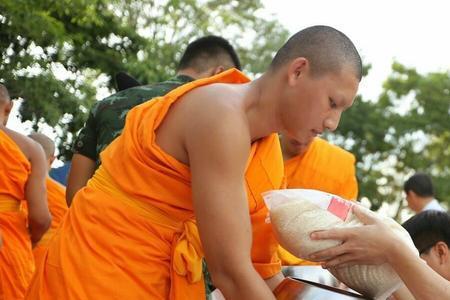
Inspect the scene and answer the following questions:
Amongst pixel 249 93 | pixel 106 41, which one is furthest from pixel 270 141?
pixel 106 41

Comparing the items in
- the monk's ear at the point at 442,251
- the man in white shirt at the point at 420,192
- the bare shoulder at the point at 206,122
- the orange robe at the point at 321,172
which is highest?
the bare shoulder at the point at 206,122

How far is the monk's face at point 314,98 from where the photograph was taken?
2650 mm

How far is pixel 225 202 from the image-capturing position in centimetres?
258

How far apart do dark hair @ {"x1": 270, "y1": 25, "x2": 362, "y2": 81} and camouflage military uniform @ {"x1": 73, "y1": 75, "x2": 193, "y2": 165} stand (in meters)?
1.41

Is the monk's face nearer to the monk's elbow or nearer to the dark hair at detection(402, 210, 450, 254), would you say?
the monk's elbow

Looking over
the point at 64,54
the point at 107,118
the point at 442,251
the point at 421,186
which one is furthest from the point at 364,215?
the point at 421,186

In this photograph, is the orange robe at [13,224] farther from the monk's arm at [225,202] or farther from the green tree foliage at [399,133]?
the green tree foliage at [399,133]

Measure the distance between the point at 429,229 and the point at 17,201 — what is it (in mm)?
2645

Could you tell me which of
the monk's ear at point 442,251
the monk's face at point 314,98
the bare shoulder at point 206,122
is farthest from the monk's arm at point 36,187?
the monk's face at point 314,98

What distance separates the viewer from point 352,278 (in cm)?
265

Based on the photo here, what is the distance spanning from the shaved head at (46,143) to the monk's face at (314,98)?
180 inches

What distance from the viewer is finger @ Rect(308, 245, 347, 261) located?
258cm

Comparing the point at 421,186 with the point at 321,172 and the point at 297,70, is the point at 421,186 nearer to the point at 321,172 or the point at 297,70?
the point at 321,172

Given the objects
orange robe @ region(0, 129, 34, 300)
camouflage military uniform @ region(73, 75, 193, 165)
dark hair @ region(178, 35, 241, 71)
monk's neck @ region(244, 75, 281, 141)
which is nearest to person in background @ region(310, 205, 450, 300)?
monk's neck @ region(244, 75, 281, 141)
